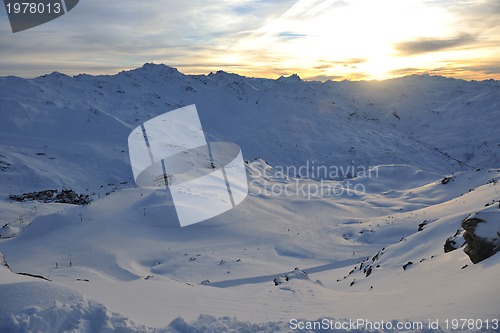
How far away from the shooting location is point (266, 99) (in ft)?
318

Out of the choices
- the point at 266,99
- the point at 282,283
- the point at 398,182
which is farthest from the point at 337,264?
the point at 266,99

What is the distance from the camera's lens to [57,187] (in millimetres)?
29812

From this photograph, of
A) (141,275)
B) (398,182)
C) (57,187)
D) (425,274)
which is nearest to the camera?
(425,274)

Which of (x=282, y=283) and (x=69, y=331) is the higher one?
(x=69, y=331)

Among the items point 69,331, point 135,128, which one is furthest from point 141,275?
point 135,128

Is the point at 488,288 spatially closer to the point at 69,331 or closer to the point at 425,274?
the point at 425,274

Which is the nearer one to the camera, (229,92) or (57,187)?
(57,187)

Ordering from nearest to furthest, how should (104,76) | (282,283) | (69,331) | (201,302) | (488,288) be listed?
1. (69,331)
2. (488,288)
3. (201,302)
4. (282,283)
5. (104,76)

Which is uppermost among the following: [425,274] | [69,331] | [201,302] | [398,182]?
[69,331]

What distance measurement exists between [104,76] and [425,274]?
90.3 meters

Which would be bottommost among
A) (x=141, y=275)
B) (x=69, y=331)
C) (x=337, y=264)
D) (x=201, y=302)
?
(x=337, y=264)

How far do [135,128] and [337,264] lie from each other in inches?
1788

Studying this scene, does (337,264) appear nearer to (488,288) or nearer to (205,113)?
(488,288)

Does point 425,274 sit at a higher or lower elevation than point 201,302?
lower
